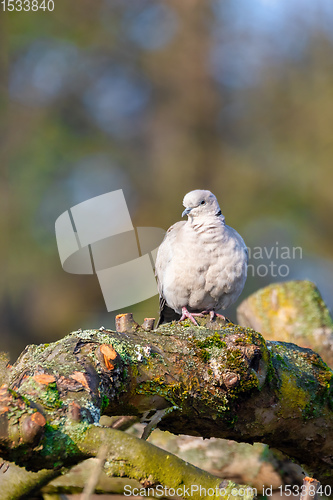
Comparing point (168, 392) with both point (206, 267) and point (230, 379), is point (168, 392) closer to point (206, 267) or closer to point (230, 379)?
point (230, 379)

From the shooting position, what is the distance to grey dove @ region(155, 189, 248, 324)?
11.4ft

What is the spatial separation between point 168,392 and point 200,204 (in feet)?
5.88

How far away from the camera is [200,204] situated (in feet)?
12.1

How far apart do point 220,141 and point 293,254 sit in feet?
5.93

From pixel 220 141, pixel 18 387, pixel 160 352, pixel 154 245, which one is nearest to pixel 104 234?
pixel 154 245

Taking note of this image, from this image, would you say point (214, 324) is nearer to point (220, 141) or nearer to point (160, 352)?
point (160, 352)

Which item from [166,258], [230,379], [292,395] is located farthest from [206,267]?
[230,379]

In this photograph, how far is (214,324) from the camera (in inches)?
108

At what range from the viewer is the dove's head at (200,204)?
12.0 feet

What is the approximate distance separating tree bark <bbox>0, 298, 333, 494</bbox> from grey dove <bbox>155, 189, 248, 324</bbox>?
757 mm

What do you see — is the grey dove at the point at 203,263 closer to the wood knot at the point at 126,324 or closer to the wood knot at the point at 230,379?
the wood knot at the point at 126,324

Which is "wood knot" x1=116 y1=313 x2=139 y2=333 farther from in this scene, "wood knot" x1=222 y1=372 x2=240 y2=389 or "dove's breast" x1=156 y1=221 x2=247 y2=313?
"dove's breast" x1=156 y1=221 x2=247 y2=313

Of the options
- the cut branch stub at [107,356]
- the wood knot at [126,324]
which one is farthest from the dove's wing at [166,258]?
the cut branch stub at [107,356]

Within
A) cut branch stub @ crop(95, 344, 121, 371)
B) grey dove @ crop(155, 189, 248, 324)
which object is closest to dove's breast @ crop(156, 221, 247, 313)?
grey dove @ crop(155, 189, 248, 324)
